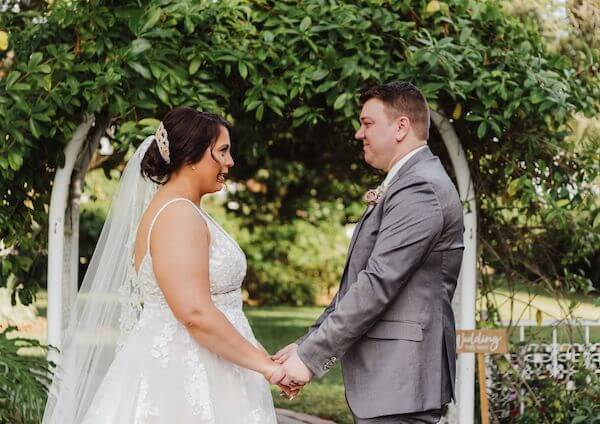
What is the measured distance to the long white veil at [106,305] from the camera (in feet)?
10.9

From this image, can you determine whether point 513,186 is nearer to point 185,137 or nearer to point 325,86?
point 325,86

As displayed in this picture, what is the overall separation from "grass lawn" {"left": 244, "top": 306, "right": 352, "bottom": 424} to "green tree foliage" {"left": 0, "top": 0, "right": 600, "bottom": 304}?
8.70ft

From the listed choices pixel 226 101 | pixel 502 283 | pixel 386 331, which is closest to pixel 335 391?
pixel 502 283

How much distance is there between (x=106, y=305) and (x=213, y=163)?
77cm

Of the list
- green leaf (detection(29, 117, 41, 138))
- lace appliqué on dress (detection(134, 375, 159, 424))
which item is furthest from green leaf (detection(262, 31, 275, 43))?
lace appliqué on dress (detection(134, 375, 159, 424))

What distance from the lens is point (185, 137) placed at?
3.07 metres

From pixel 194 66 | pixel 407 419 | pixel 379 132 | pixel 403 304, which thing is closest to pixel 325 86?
pixel 194 66

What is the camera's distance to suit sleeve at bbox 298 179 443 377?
2.89m

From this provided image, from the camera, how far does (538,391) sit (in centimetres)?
545

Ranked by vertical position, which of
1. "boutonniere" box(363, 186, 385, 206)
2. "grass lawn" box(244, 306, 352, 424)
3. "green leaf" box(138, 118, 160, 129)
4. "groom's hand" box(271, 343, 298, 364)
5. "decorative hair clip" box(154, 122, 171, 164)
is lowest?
"grass lawn" box(244, 306, 352, 424)

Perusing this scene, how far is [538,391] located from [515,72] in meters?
2.07

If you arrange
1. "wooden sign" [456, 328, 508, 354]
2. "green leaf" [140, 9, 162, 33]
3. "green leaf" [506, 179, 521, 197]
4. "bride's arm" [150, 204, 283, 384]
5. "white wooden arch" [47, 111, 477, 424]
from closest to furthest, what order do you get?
"bride's arm" [150, 204, 283, 384]
"green leaf" [140, 9, 162, 33]
"wooden sign" [456, 328, 508, 354]
"white wooden arch" [47, 111, 477, 424]
"green leaf" [506, 179, 521, 197]

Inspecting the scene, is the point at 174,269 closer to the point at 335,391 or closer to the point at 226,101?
the point at 226,101

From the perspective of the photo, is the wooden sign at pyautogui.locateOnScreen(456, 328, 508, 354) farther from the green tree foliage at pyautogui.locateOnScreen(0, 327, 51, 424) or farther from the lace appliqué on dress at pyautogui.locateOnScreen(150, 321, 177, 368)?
the green tree foliage at pyautogui.locateOnScreen(0, 327, 51, 424)
